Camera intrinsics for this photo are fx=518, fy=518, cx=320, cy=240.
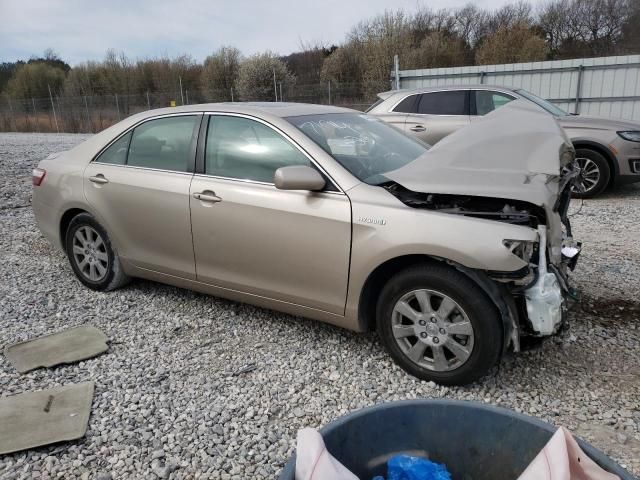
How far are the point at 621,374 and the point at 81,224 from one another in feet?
14.0

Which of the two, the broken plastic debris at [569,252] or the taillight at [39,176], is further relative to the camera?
the taillight at [39,176]

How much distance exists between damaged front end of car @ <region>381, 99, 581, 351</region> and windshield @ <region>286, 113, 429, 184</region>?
0.31m

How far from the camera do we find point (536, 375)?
315cm

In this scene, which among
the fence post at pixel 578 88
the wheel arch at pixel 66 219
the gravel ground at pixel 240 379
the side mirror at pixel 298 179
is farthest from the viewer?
the fence post at pixel 578 88

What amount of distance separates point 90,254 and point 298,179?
2.42 metres

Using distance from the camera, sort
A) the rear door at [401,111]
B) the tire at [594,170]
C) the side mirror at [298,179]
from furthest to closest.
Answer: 1. the rear door at [401,111]
2. the tire at [594,170]
3. the side mirror at [298,179]

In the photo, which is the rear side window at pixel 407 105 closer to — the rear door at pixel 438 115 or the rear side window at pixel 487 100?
the rear door at pixel 438 115

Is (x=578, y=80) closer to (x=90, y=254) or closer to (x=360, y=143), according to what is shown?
(x=360, y=143)

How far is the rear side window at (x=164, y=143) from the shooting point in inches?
155

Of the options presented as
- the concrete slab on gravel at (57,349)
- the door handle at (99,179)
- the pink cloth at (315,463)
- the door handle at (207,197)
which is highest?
the door handle at (99,179)

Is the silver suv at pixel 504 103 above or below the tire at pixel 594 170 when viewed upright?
above

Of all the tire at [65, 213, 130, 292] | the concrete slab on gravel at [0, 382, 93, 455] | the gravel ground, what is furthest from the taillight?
the concrete slab on gravel at [0, 382, 93, 455]

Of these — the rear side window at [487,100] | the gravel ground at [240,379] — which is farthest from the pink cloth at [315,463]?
the rear side window at [487,100]

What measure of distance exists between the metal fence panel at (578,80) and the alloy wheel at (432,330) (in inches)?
377
